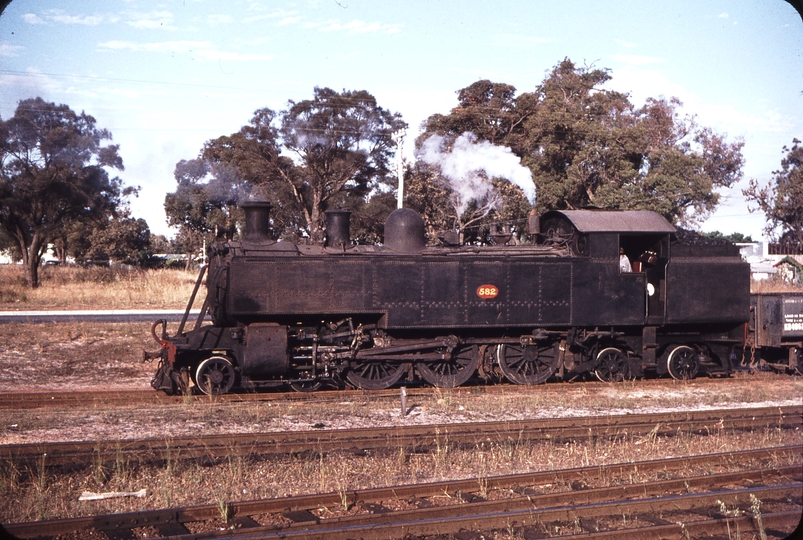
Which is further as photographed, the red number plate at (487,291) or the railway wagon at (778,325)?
the railway wagon at (778,325)

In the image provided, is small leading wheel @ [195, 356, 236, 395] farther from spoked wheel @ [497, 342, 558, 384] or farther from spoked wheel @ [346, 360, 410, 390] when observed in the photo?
spoked wheel @ [497, 342, 558, 384]

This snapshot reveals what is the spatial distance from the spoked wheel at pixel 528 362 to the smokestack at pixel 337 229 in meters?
3.28

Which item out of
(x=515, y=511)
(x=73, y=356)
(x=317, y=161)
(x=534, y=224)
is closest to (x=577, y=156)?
(x=317, y=161)

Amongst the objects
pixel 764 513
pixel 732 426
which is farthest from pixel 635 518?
pixel 732 426

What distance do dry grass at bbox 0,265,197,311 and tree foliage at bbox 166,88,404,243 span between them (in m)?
4.97

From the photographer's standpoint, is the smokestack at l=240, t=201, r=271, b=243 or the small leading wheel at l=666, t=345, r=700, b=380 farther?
the small leading wheel at l=666, t=345, r=700, b=380

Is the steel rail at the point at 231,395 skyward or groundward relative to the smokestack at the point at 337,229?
groundward

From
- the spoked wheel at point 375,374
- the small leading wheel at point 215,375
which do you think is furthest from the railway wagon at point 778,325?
the small leading wheel at point 215,375

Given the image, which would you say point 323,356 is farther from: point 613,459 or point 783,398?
point 783,398

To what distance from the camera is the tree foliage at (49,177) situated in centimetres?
2723

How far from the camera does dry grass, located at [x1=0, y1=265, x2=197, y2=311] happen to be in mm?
23938

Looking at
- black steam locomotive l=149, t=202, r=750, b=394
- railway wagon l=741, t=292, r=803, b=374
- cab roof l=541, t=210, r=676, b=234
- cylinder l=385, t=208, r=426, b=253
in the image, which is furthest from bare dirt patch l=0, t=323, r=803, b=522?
cab roof l=541, t=210, r=676, b=234

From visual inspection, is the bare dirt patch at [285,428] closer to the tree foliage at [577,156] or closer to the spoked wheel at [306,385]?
the spoked wheel at [306,385]

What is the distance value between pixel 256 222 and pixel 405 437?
5252 mm
